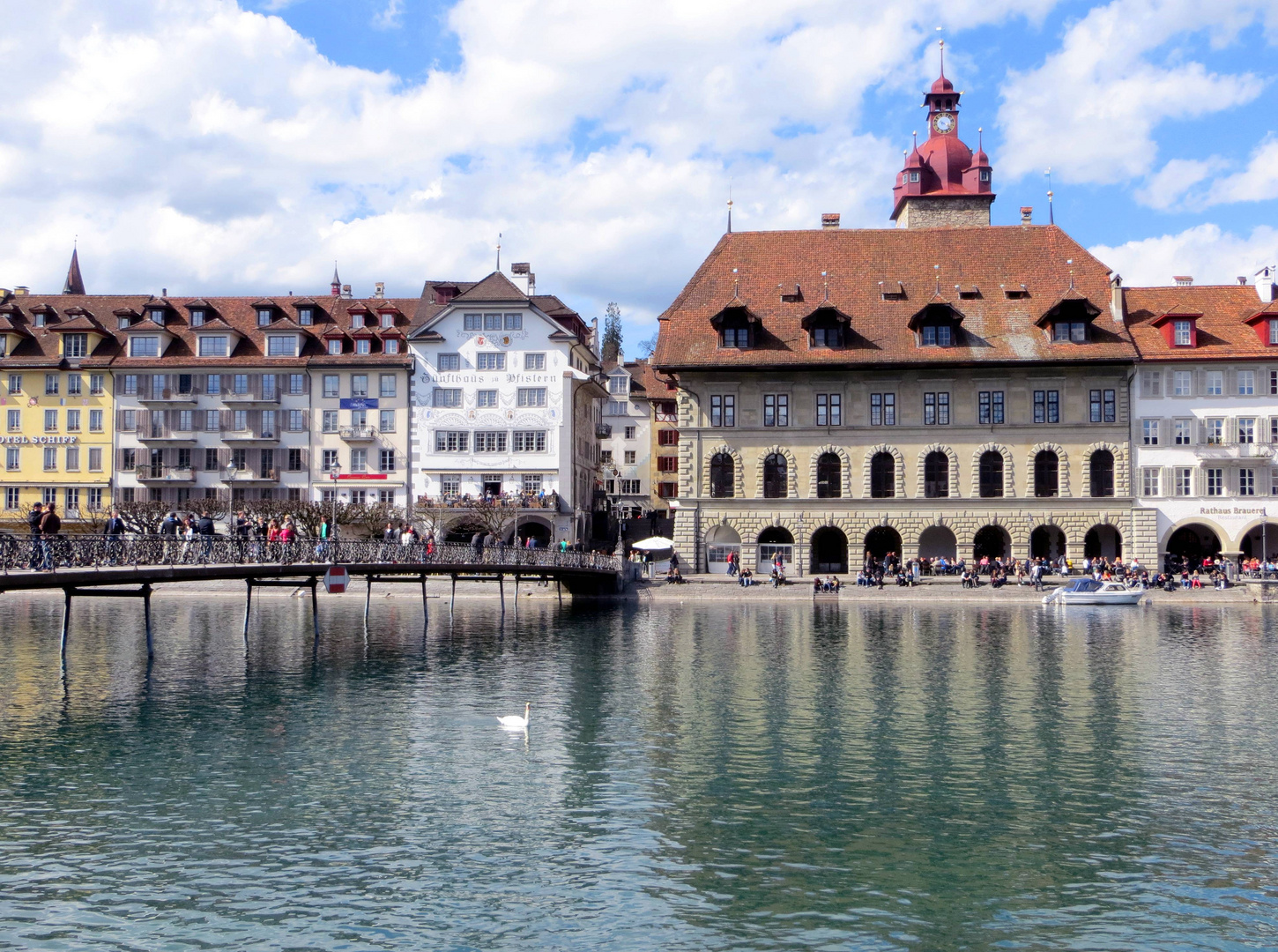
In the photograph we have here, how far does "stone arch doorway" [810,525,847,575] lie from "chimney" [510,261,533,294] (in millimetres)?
28184

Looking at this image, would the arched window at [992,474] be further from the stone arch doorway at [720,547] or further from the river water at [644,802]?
the river water at [644,802]

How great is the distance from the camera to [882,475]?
75250mm

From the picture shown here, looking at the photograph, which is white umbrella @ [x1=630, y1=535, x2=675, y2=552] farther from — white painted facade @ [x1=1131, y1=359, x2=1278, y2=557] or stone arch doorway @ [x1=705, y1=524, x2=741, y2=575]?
white painted facade @ [x1=1131, y1=359, x2=1278, y2=557]

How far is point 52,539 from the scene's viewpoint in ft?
111

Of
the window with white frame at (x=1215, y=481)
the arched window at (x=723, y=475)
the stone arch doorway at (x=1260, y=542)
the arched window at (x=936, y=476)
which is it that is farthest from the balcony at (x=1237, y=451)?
Answer: the arched window at (x=723, y=475)

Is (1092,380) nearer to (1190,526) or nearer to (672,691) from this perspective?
(1190,526)

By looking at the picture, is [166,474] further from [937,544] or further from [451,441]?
[937,544]

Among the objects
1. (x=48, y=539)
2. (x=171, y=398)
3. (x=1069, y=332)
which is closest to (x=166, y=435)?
(x=171, y=398)

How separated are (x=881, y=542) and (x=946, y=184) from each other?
33015mm

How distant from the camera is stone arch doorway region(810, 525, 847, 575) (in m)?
77.1

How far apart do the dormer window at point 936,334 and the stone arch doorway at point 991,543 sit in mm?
11646

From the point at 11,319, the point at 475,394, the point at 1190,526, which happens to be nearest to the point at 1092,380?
the point at 1190,526

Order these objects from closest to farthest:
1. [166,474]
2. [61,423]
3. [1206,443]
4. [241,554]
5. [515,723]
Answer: [515,723] → [241,554] → [1206,443] → [166,474] → [61,423]

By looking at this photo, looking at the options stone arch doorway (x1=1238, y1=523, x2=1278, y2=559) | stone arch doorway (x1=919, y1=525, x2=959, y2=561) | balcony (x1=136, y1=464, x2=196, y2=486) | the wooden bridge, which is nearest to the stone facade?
stone arch doorway (x1=919, y1=525, x2=959, y2=561)
